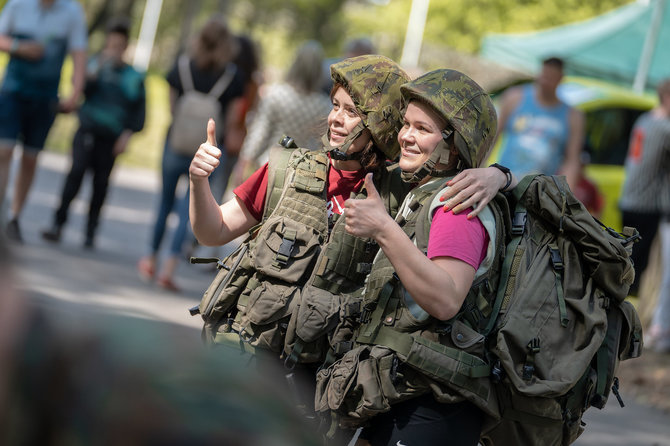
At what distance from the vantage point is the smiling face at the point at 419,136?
2.89 metres

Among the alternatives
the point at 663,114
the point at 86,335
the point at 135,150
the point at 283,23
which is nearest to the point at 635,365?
the point at 663,114

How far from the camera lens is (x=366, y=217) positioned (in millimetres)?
2629

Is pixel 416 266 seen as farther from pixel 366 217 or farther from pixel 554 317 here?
pixel 554 317

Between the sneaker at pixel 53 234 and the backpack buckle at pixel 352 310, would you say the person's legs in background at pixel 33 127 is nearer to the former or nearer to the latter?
the sneaker at pixel 53 234

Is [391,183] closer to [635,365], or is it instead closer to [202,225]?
[202,225]

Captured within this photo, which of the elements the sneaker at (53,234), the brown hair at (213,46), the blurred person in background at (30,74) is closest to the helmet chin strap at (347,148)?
the brown hair at (213,46)

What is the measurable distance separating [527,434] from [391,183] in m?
0.90

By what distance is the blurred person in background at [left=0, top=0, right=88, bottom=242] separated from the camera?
768 centimetres

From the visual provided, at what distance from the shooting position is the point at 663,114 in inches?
353

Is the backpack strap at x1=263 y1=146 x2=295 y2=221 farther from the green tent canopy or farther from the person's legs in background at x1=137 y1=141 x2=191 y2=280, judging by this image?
the green tent canopy

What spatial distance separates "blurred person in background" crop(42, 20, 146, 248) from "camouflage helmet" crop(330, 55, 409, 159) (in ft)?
18.8

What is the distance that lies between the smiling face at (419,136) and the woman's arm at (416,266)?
0.97 ft

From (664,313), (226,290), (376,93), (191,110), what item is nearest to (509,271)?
(376,93)

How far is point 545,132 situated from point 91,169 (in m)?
3.94
